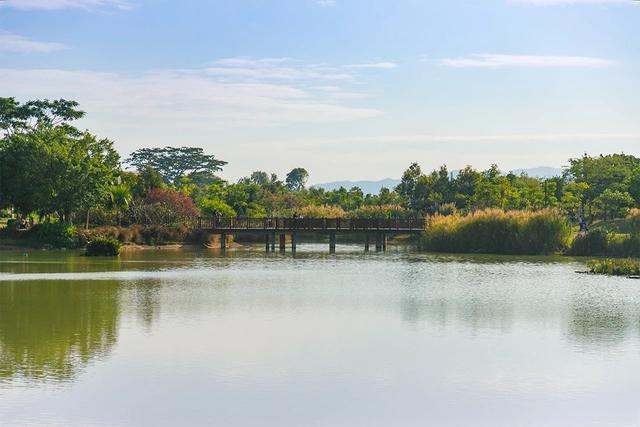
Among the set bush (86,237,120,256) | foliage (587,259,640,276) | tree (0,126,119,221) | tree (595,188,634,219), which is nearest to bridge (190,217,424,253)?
tree (0,126,119,221)

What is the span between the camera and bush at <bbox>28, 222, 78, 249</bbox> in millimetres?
59250

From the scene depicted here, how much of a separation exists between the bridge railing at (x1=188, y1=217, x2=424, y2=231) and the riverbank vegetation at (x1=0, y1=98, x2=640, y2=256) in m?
1.22

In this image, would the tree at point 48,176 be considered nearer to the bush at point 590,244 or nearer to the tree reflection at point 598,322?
the bush at point 590,244

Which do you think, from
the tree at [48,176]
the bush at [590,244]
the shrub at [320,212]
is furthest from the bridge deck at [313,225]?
the bush at [590,244]

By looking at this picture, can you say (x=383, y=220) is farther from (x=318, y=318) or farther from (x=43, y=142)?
(x=318, y=318)

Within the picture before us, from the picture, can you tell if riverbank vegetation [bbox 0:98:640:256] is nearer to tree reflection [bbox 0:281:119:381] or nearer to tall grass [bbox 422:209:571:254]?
tall grass [bbox 422:209:571:254]

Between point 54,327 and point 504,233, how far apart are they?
1492 inches

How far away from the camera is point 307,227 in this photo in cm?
6700

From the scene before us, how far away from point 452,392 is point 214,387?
412cm

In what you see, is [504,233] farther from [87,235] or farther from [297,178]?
[297,178]

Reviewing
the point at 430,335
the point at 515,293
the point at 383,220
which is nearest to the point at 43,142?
the point at 383,220

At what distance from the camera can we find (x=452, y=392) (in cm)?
1712

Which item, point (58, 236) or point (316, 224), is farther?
point (316, 224)

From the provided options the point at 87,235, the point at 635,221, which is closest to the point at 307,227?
the point at 87,235
